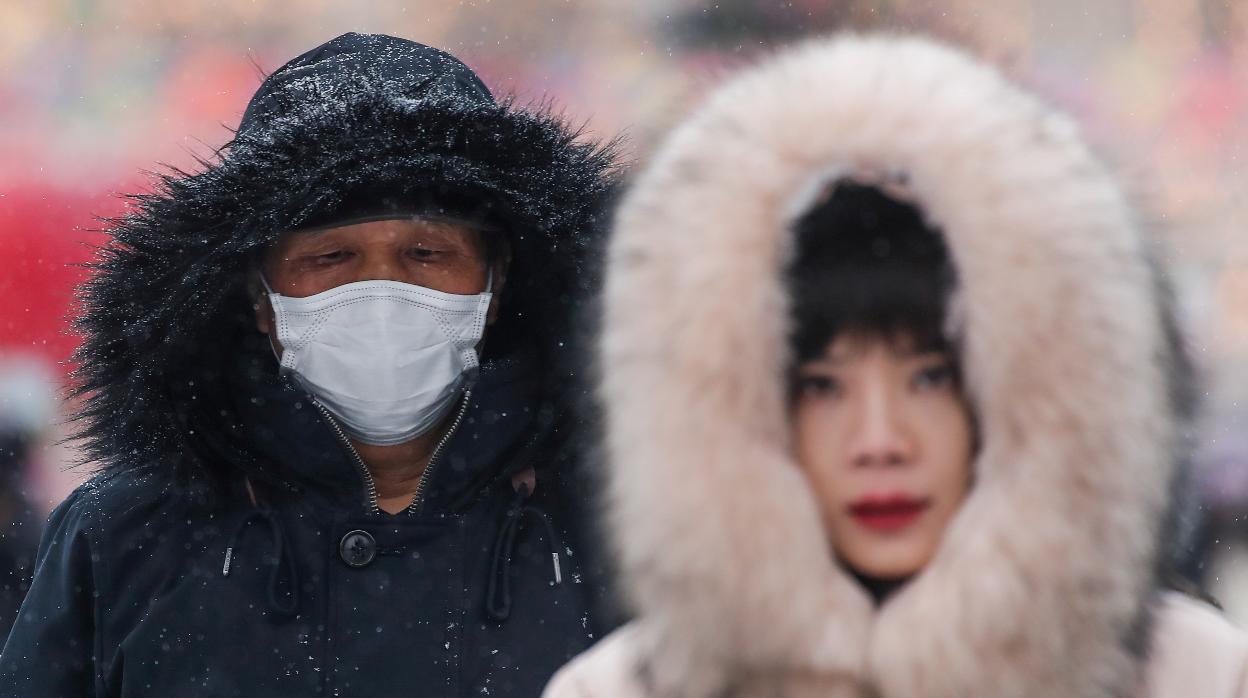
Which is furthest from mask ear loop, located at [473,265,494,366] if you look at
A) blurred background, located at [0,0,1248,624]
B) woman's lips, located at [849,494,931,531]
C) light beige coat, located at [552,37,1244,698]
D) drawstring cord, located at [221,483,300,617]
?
blurred background, located at [0,0,1248,624]

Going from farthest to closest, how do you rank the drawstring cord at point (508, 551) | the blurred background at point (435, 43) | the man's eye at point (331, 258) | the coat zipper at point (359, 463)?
the blurred background at point (435, 43)
the man's eye at point (331, 258)
the coat zipper at point (359, 463)
the drawstring cord at point (508, 551)

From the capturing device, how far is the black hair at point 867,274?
2.04 m

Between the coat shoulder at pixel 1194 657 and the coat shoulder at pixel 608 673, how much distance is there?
26.1 inches

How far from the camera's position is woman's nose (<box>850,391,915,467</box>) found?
1.98m

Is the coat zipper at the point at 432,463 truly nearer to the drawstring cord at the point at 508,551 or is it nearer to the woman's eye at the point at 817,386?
the drawstring cord at the point at 508,551

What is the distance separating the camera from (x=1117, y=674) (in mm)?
1983

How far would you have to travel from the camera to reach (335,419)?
318 centimetres

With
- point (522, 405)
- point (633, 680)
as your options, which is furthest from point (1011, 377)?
point (522, 405)

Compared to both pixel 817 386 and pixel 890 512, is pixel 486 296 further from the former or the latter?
pixel 890 512

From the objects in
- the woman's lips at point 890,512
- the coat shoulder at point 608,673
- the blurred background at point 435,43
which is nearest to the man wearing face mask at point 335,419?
the coat shoulder at point 608,673

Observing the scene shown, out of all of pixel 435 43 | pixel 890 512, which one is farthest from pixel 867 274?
pixel 435 43

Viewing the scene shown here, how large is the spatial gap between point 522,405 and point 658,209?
1098 mm

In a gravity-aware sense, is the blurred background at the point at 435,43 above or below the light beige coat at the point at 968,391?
above

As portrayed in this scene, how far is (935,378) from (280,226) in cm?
152
